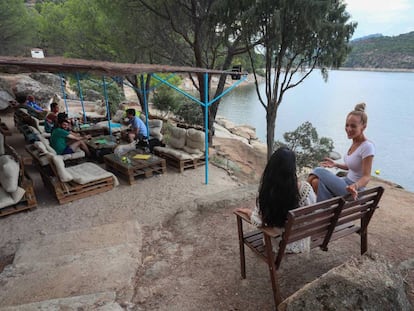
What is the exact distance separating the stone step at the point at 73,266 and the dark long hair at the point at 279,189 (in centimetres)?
136

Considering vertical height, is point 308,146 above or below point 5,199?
below

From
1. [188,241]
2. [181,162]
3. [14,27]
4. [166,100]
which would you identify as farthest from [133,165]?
[14,27]

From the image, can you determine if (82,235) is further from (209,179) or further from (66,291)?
(209,179)

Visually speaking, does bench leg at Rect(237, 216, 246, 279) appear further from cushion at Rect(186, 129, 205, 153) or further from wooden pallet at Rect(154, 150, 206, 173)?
cushion at Rect(186, 129, 205, 153)

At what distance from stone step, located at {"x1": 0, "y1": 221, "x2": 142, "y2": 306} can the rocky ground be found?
1.4 inches

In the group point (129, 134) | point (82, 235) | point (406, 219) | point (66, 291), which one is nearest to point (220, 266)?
point (66, 291)

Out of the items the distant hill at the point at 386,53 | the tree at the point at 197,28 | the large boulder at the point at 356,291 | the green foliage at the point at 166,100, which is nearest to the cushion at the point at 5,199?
A: the large boulder at the point at 356,291

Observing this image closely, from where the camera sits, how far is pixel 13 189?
12.7ft

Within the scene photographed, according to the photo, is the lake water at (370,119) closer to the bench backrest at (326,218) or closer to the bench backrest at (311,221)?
the bench backrest at (326,218)

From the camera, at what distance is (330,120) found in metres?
23.6

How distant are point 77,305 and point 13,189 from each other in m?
2.84

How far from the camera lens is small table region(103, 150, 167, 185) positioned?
16.8 ft

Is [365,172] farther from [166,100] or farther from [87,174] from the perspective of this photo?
[166,100]

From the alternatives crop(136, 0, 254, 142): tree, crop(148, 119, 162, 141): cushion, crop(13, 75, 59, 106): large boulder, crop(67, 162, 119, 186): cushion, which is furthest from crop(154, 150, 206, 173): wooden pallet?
crop(13, 75, 59, 106): large boulder
